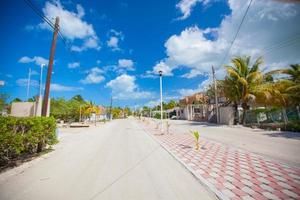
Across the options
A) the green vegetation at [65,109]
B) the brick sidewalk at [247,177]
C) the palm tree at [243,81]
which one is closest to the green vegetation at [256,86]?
the palm tree at [243,81]

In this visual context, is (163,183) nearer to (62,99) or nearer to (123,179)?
(123,179)

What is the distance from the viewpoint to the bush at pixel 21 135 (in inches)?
241

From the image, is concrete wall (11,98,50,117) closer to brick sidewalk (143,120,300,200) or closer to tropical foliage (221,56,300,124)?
brick sidewalk (143,120,300,200)

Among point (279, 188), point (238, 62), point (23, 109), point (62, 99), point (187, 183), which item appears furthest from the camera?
point (62, 99)

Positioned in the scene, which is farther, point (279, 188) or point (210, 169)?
point (210, 169)

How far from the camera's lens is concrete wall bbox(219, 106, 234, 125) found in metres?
27.2

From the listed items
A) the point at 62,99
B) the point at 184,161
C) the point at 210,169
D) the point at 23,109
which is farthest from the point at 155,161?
the point at 62,99

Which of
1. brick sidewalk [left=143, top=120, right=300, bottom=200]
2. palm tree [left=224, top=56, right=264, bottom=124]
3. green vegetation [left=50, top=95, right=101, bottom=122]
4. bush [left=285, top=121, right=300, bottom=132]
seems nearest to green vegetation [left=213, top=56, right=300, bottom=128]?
palm tree [left=224, top=56, right=264, bottom=124]

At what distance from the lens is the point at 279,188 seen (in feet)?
14.3

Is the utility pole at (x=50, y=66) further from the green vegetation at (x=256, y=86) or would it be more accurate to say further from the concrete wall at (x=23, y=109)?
the green vegetation at (x=256, y=86)

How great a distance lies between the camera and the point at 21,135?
688 centimetres

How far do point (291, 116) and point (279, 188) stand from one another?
19.7 meters

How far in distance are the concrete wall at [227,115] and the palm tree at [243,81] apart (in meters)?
2.21

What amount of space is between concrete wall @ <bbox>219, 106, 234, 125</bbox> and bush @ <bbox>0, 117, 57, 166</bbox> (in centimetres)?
2457
